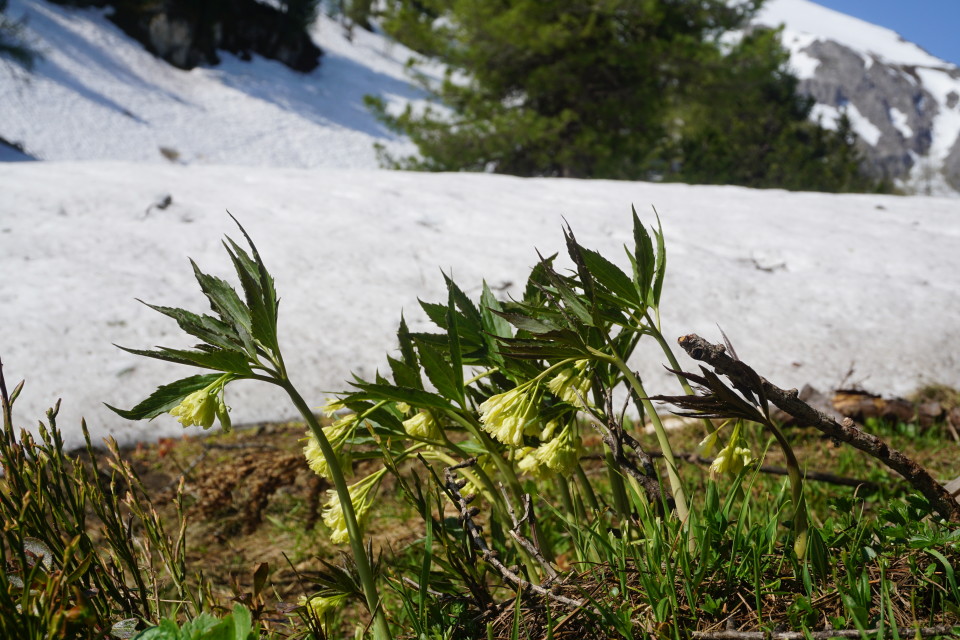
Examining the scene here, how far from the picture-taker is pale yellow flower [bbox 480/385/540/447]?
3.19 feet

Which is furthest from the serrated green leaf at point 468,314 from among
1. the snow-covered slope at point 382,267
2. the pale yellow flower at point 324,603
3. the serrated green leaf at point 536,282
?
the snow-covered slope at point 382,267

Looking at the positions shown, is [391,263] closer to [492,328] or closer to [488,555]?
[492,328]

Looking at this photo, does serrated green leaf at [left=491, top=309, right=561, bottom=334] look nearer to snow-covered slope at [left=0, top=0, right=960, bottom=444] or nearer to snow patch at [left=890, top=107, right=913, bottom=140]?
snow-covered slope at [left=0, top=0, right=960, bottom=444]

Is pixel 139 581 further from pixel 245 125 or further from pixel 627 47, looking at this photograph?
pixel 245 125

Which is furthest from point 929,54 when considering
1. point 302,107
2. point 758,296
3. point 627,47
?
point 758,296

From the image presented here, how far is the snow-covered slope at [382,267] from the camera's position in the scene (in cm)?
353

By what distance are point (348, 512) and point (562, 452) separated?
0.32m

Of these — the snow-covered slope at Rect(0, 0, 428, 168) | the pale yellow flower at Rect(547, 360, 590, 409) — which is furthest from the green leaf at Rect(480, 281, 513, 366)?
the snow-covered slope at Rect(0, 0, 428, 168)

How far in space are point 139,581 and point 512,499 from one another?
627mm

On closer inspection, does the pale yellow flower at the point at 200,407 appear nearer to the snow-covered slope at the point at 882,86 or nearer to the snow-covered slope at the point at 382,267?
the snow-covered slope at the point at 382,267

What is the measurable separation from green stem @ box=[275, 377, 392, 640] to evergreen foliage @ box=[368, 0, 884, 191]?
40.0 ft

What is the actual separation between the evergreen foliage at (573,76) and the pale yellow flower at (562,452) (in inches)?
474

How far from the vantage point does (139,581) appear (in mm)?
1113

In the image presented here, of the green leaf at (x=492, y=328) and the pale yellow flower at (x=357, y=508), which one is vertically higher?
the green leaf at (x=492, y=328)
